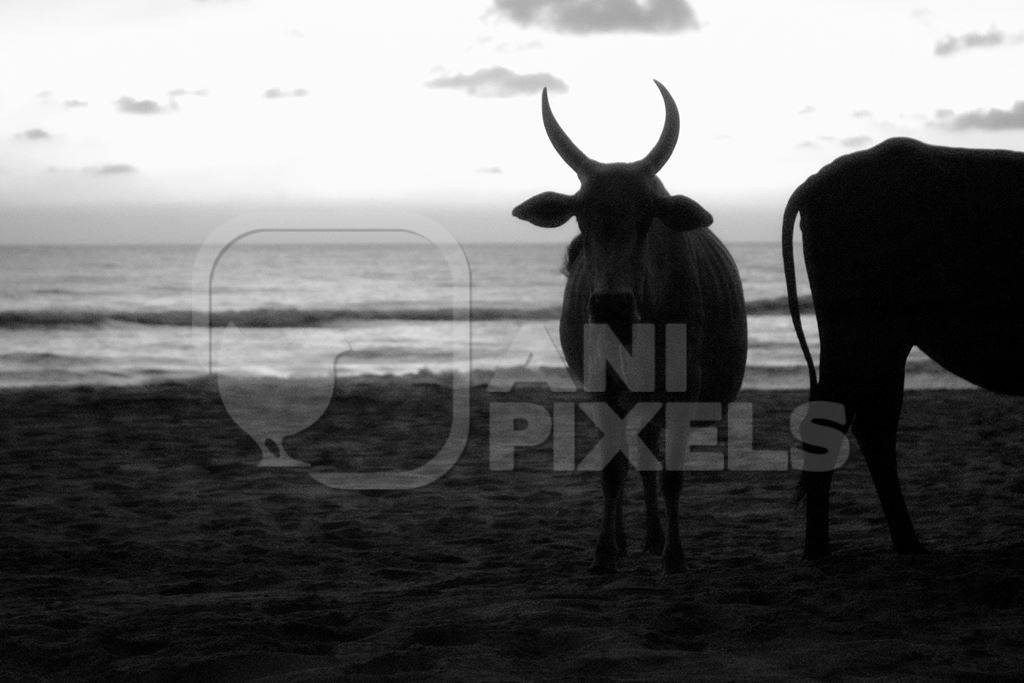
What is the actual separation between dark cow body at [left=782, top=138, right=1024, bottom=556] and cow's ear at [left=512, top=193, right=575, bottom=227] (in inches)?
41.5

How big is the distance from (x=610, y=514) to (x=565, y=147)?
1.79 metres

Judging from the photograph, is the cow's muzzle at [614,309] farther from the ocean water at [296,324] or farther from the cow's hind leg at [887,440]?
the ocean water at [296,324]

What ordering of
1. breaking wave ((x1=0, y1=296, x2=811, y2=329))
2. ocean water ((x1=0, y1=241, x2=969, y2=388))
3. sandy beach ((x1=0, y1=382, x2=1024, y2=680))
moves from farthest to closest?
breaking wave ((x1=0, y1=296, x2=811, y2=329)) < ocean water ((x1=0, y1=241, x2=969, y2=388)) < sandy beach ((x1=0, y1=382, x2=1024, y2=680))

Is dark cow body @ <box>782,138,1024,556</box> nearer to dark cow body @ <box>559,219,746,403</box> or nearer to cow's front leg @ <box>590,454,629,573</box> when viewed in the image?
dark cow body @ <box>559,219,746,403</box>

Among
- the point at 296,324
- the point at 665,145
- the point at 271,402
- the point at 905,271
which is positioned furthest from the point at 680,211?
the point at 296,324

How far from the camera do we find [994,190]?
4660 mm

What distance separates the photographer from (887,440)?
16.2 ft

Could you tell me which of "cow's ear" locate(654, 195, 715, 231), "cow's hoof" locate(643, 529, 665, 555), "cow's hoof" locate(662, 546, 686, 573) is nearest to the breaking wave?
"cow's hoof" locate(643, 529, 665, 555)

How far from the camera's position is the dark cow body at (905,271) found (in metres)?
4.62

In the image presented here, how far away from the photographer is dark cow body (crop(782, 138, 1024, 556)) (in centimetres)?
462

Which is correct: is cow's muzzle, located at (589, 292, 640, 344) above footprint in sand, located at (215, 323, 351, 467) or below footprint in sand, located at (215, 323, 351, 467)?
above

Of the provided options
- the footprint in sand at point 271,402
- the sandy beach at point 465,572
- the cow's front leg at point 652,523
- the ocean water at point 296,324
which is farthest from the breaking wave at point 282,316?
the cow's front leg at point 652,523

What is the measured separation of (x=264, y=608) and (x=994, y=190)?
11.6 feet

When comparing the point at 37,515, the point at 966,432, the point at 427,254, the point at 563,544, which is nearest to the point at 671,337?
the point at 563,544
